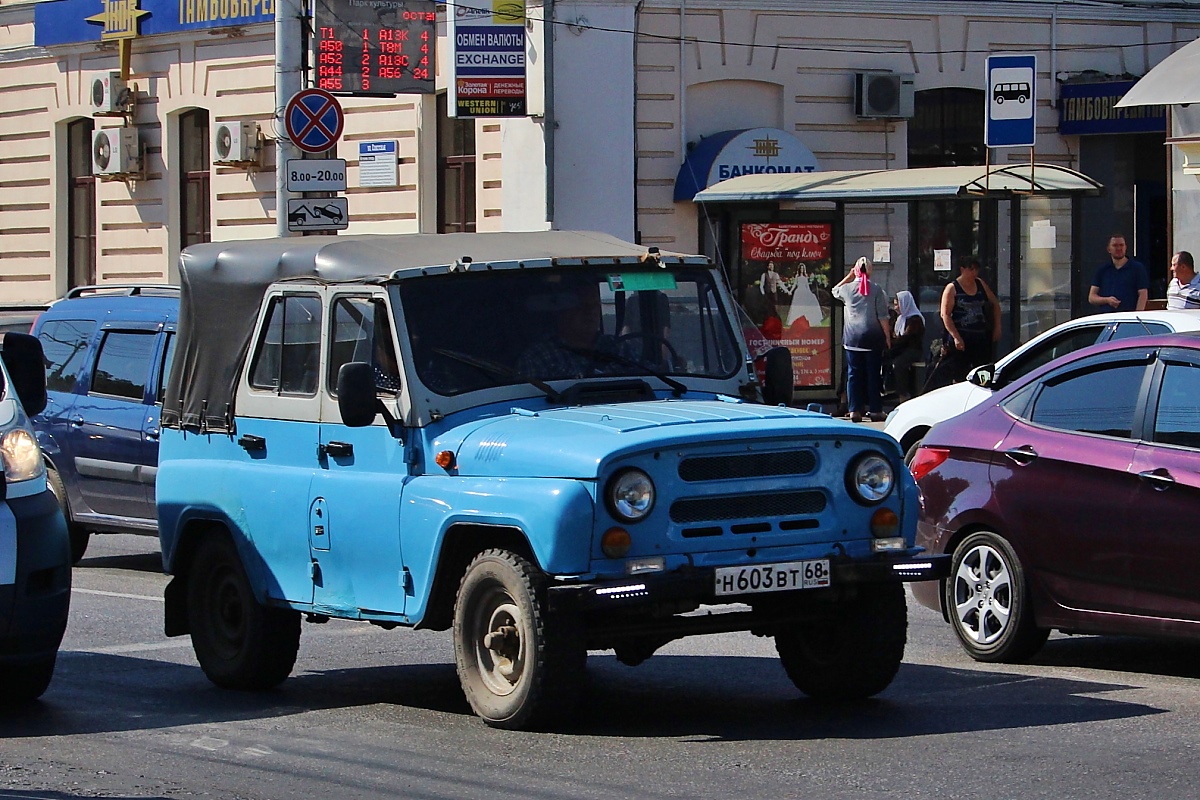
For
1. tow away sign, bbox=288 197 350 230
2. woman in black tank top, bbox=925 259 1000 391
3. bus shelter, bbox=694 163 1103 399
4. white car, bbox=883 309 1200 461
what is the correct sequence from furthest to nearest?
bus shelter, bbox=694 163 1103 399 → woman in black tank top, bbox=925 259 1000 391 → tow away sign, bbox=288 197 350 230 → white car, bbox=883 309 1200 461

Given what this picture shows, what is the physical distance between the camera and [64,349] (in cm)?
1381

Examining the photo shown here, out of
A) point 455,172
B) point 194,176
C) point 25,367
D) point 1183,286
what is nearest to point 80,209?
point 194,176

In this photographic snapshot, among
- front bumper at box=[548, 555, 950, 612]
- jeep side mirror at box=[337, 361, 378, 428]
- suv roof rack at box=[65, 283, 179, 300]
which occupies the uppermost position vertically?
suv roof rack at box=[65, 283, 179, 300]

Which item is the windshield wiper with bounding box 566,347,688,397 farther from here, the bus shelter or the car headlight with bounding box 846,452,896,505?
the bus shelter

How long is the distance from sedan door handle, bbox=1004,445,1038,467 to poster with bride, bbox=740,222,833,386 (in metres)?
14.5

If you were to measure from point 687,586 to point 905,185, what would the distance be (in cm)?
1520

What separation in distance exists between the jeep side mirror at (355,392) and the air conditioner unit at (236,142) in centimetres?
2009

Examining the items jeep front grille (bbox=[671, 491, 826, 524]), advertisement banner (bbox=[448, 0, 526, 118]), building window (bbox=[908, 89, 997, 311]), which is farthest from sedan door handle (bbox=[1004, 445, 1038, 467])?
advertisement banner (bbox=[448, 0, 526, 118])

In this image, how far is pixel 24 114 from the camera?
103 ft

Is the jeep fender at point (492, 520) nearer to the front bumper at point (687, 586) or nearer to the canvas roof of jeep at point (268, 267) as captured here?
the front bumper at point (687, 586)

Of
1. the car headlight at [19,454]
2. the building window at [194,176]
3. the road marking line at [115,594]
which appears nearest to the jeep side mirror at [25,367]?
the car headlight at [19,454]

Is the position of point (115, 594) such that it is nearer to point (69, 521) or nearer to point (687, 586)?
point (69, 521)

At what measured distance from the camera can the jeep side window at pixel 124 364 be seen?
13203 millimetres

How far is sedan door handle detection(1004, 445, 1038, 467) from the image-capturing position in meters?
8.83
